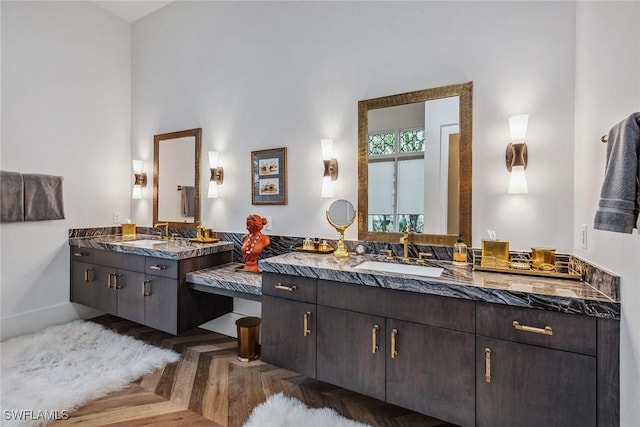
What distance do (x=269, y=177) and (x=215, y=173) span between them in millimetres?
640

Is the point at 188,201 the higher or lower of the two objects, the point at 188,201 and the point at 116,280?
the higher

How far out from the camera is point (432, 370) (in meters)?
1.59

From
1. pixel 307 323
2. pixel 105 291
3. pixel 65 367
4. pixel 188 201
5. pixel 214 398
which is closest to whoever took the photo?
pixel 307 323

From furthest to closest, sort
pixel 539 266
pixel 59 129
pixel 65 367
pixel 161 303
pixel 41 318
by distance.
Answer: pixel 59 129 < pixel 41 318 < pixel 161 303 < pixel 65 367 < pixel 539 266

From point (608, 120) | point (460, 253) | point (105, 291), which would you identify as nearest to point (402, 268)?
point (460, 253)

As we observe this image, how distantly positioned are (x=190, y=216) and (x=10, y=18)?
235cm

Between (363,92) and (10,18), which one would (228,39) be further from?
(10,18)

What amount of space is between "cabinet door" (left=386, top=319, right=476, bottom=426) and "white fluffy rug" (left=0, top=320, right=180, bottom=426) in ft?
6.03

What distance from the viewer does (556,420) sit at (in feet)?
4.42

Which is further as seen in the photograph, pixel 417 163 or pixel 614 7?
pixel 417 163

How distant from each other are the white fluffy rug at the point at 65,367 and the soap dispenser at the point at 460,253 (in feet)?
7.45

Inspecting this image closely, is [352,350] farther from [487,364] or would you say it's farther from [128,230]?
[128,230]

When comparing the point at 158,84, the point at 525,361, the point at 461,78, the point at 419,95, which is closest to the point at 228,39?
the point at 158,84

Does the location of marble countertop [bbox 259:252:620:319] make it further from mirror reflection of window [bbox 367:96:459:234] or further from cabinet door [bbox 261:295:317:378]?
mirror reflection of window [bbox 367:96:459:234]
